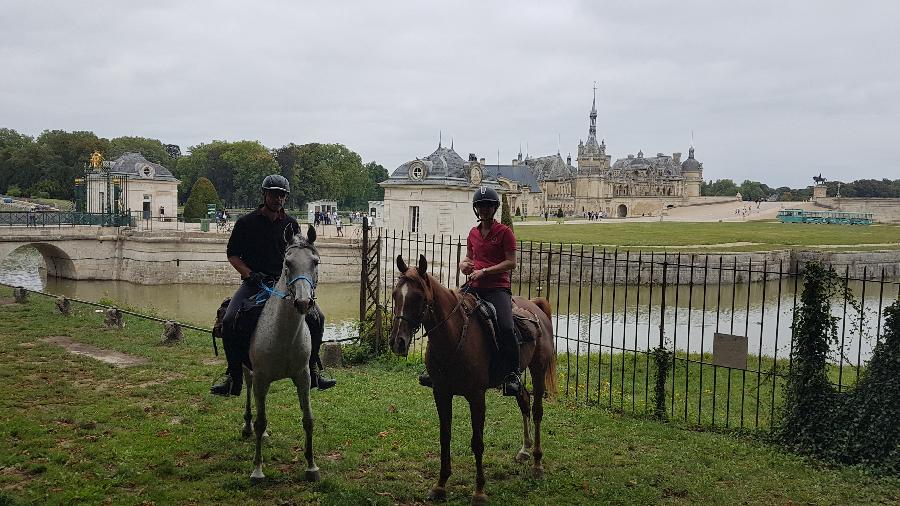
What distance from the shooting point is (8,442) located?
713cm

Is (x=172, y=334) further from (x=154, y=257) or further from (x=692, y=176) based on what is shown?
(x=692, y=176)

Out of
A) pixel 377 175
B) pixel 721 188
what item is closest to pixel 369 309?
pixel 377 175

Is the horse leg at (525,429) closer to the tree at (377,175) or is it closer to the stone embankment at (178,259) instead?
the stone embankment at (178,259)

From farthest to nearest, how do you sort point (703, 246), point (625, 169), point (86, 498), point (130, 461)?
point (625, 169), point (703, 246), point (130, 461), point (86, 498)

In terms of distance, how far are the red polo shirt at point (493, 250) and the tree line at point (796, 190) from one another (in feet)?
389

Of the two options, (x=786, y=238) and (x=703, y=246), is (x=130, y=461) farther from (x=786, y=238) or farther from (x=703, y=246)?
(x=786, y=238)

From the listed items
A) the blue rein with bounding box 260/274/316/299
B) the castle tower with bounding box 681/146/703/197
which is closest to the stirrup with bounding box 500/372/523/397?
the blue rein with bounding box 260/274/316/299

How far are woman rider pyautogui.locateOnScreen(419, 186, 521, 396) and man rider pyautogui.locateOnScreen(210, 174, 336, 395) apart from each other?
179cm

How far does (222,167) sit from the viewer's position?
75.8 m

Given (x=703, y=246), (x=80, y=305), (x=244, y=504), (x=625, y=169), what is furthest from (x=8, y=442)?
(x=625, y=169)

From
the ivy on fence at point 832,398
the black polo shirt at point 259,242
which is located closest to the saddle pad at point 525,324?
the black polo shirt at point 259,242

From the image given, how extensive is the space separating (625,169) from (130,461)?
118 metres

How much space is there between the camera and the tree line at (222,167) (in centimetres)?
7075

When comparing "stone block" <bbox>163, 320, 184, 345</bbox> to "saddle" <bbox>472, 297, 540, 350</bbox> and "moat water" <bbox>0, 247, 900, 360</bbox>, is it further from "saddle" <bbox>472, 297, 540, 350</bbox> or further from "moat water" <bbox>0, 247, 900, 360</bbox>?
"saddle" <bbox>472, 297, 540, 350</bbox>
